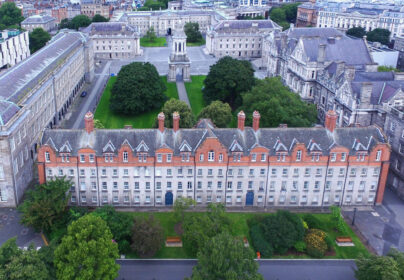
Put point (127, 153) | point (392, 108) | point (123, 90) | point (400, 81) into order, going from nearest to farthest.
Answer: point (127, 153) < point (392, 108) < point (400, 81) < point (123, 90)

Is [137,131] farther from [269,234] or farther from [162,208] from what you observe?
[269,234]

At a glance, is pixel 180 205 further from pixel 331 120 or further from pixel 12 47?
pixel 12 47

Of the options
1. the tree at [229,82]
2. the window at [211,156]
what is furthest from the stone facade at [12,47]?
the window at [211,156]

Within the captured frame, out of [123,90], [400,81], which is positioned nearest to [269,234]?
[400,81]

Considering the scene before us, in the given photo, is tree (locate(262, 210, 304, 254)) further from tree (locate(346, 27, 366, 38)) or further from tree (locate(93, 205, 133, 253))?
tree (locate(346, 27, 366, 38))

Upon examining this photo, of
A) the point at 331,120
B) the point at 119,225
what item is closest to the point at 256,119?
the point at 331,120

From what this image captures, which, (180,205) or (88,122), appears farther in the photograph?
(88,122)
